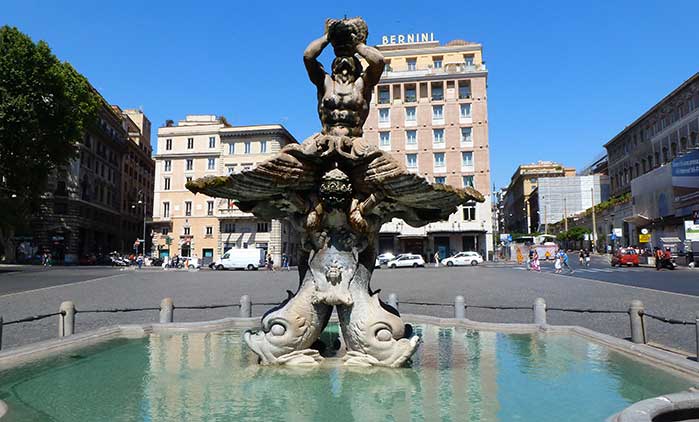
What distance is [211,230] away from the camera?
55.7 metres

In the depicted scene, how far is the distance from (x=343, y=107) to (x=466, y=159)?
155 ft

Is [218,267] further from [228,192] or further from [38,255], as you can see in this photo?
[228,192]

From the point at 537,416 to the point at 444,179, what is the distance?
49060 mm

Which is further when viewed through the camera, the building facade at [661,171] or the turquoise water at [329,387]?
the building facade at [661,171]

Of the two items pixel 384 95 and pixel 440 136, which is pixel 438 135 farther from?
pixel 384 95

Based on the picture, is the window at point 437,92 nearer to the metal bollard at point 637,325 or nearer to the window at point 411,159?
the window at point 411,159

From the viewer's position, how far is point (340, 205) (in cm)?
584

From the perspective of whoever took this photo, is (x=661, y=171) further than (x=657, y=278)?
Yes

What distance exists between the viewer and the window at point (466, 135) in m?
51.8

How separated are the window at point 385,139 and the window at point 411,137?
197 cm

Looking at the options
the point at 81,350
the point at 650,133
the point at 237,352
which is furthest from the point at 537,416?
the point at 650,133

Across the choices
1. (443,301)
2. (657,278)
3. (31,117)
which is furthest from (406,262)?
(31,117)

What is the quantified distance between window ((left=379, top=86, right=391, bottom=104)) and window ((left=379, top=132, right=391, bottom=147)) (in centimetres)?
374

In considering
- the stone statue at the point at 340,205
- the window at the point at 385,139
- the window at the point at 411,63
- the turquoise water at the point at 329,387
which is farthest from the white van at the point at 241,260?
the stone statue at the point at 340,205
